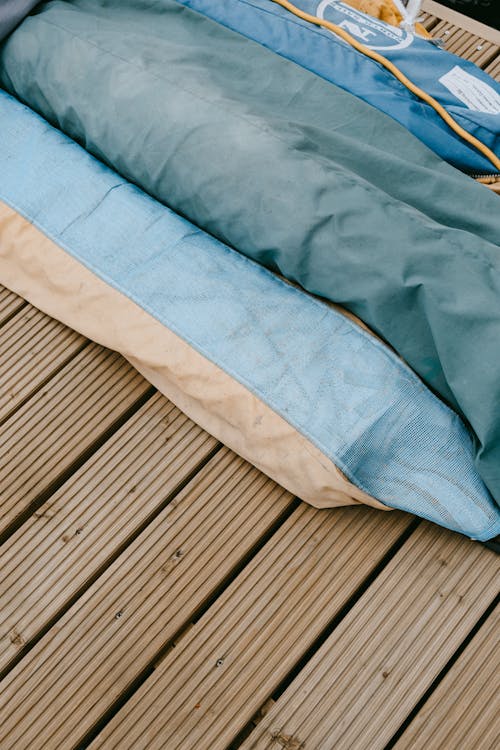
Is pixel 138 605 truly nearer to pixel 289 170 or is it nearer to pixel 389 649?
pixel 389 649

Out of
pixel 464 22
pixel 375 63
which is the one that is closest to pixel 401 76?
pixel 375 63

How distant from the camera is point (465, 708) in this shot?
832mm

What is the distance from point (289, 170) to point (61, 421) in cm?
51

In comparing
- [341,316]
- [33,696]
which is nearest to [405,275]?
[341,316]

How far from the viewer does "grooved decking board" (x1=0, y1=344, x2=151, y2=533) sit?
1.00 m

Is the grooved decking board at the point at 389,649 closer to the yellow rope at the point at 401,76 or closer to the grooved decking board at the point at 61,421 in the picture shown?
the grooved decking board at the point at 61,421

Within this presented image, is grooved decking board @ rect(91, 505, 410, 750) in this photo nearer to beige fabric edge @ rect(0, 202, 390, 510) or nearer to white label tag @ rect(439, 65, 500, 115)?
beige fabric edge @ rect(0, 202, 390, 510)

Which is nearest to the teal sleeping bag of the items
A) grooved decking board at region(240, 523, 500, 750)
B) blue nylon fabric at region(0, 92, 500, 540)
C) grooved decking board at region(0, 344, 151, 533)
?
blue nylon fabric at region(0, 92, 500, 540)

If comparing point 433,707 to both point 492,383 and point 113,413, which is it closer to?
point 492,383

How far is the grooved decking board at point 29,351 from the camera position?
1.08 metres

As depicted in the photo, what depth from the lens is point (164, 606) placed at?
2.96ft

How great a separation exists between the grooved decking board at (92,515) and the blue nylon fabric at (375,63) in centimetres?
61

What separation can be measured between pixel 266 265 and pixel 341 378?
22 cm

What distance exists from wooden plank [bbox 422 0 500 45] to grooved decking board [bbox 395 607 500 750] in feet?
4.23
